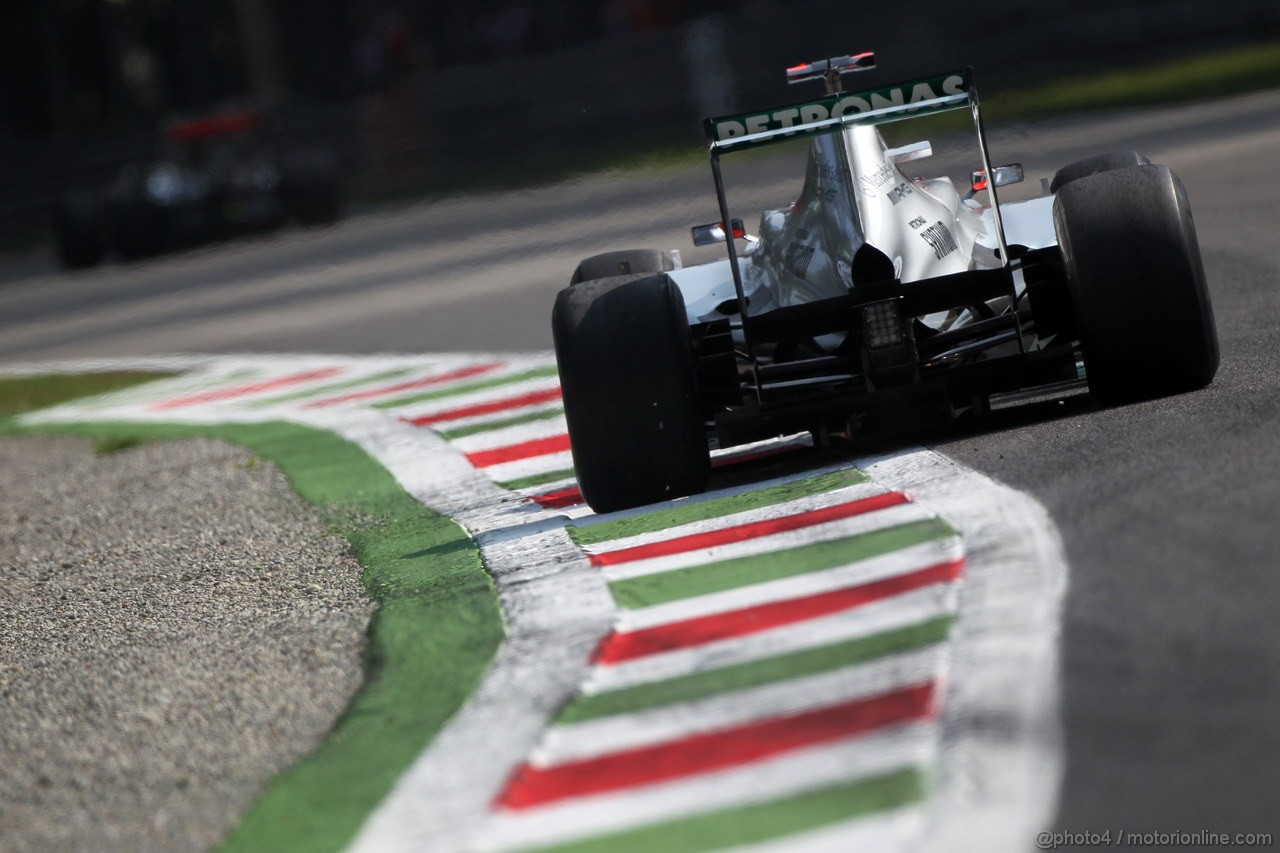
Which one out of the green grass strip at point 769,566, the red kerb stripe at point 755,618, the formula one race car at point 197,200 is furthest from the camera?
the formula one race car at point 197,200

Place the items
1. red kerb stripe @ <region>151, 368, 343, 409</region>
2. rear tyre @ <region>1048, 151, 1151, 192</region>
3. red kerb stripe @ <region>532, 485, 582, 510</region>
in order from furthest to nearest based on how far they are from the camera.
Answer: red kerb stripe @ <region>151, 368, 343, 409</region> < rear tyre @ <region>1048, 151, 1151, 192</region> < red kerb stripe @ <region>532, 485, 582, 510</region>

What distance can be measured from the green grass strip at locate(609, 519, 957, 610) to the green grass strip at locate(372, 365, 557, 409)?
17.1 ft

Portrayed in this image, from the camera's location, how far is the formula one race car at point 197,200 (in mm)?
21016

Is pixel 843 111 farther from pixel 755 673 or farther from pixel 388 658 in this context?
pixel 755 673

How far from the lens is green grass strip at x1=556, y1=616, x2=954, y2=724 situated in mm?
4188

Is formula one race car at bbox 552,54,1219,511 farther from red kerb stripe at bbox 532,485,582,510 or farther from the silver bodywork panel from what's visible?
red kerb stripe at bbox 532,485,582,510

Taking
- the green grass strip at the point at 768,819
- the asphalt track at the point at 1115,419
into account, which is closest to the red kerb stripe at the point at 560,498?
the asphalt track at the point at 1115,419

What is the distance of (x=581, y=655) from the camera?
468cm

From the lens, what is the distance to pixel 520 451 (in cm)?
840

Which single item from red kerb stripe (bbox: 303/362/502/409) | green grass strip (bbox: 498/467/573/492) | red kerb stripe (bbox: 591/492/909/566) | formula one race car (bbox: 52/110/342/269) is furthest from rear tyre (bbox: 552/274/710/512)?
formula one race car (bbox: 52/110/342/269)

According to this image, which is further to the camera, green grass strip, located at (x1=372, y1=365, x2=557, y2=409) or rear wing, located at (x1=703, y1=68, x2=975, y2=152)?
green grass strip, located at (x1=372, y1=365, x2=557, y2=409)

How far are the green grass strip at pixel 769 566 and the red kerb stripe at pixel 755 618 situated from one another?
0.86 ft

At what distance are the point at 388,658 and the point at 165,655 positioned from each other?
2.99ft

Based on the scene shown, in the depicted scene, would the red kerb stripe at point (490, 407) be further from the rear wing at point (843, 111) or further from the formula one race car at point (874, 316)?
the rear wing at point (843, 111)
